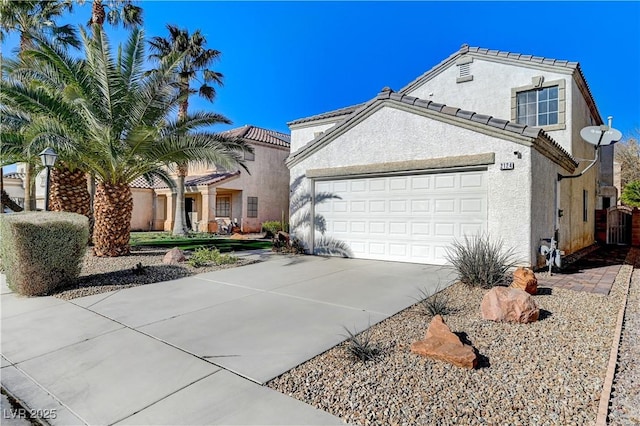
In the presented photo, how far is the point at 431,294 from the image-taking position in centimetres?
694

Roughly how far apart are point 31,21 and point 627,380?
2446 centimetres

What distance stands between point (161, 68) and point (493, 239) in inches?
422

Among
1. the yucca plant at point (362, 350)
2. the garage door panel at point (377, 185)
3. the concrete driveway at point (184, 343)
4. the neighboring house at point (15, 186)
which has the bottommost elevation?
the concrete driveway at point (184, 343)

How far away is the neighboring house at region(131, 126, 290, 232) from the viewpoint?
77.0 feet

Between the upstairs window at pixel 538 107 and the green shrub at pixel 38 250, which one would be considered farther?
the upstairs window at pixel 538 107

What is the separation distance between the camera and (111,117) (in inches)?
407

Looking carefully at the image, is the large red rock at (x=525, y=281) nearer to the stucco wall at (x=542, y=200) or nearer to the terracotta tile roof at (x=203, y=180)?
the stucco wall at (x=542, y=200)

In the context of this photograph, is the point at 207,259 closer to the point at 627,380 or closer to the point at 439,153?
the point at 439,153

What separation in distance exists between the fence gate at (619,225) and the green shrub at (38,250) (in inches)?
922

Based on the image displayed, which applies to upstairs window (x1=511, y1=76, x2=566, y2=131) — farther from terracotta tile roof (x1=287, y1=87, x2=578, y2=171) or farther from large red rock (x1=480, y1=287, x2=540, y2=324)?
large red rock (x1=480, y1=287, x2=540, y2=324)

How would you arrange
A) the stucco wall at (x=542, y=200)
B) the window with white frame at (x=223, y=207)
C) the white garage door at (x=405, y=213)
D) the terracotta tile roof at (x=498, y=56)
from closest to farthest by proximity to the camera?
the stucco wall at (x=542, y=200) < the white garage door at (x=405, y=213) < the terracotta tile roof at (x=498, y=56) < the window with white frame at (x=223, y=207)

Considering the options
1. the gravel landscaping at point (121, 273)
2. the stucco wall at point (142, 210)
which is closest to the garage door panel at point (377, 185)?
the gravel landscaping at point (121, 273)

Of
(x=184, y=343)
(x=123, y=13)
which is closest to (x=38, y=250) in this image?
(x=184, y=343)

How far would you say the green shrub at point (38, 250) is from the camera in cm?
689
